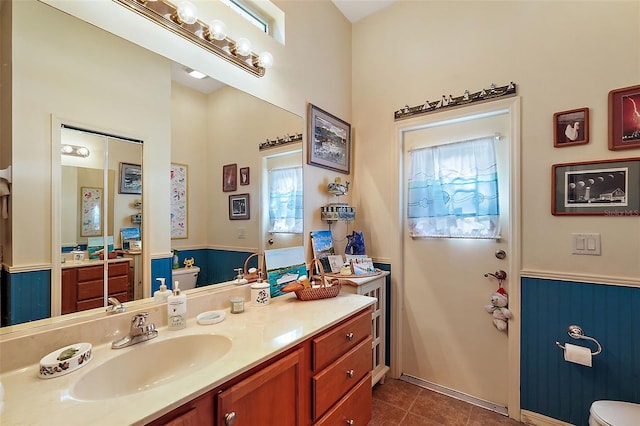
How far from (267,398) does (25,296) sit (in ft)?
2.80

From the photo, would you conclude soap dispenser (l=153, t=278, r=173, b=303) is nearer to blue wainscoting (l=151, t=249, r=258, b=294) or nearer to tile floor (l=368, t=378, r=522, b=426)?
blue wainscoting (l=151, t=249, r=258, b=294)

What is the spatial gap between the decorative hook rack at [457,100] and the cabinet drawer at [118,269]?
6.94 feet

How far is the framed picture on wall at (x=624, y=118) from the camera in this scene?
59.7 inches

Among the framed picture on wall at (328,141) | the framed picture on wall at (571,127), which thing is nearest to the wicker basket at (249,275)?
the framed picture on wall at (328,141)

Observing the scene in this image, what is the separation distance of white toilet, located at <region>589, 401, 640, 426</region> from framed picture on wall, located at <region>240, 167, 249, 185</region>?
6.79 feet

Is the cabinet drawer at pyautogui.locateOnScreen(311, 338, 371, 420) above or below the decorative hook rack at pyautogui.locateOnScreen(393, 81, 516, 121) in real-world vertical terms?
below

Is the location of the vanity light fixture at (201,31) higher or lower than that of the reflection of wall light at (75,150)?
higher

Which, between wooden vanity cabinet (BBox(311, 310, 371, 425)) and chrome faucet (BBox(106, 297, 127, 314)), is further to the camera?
wooden vanity cabinet (BBox(311, 310, 371, 425))

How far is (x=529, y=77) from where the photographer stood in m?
1.82

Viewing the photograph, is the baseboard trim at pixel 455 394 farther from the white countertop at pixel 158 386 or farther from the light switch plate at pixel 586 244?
the white countertop at pixel 158 386

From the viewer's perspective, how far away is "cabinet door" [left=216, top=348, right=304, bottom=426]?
829 millimetres

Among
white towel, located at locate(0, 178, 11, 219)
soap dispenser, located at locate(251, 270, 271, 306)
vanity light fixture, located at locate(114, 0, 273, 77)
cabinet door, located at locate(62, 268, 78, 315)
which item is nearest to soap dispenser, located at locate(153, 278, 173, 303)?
cabinet door, located at locate(62, 268, 78, 315)

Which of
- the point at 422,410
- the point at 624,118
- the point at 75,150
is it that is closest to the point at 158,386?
the point at 75,150

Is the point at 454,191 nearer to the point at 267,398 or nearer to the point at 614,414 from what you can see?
the point at 614,414
